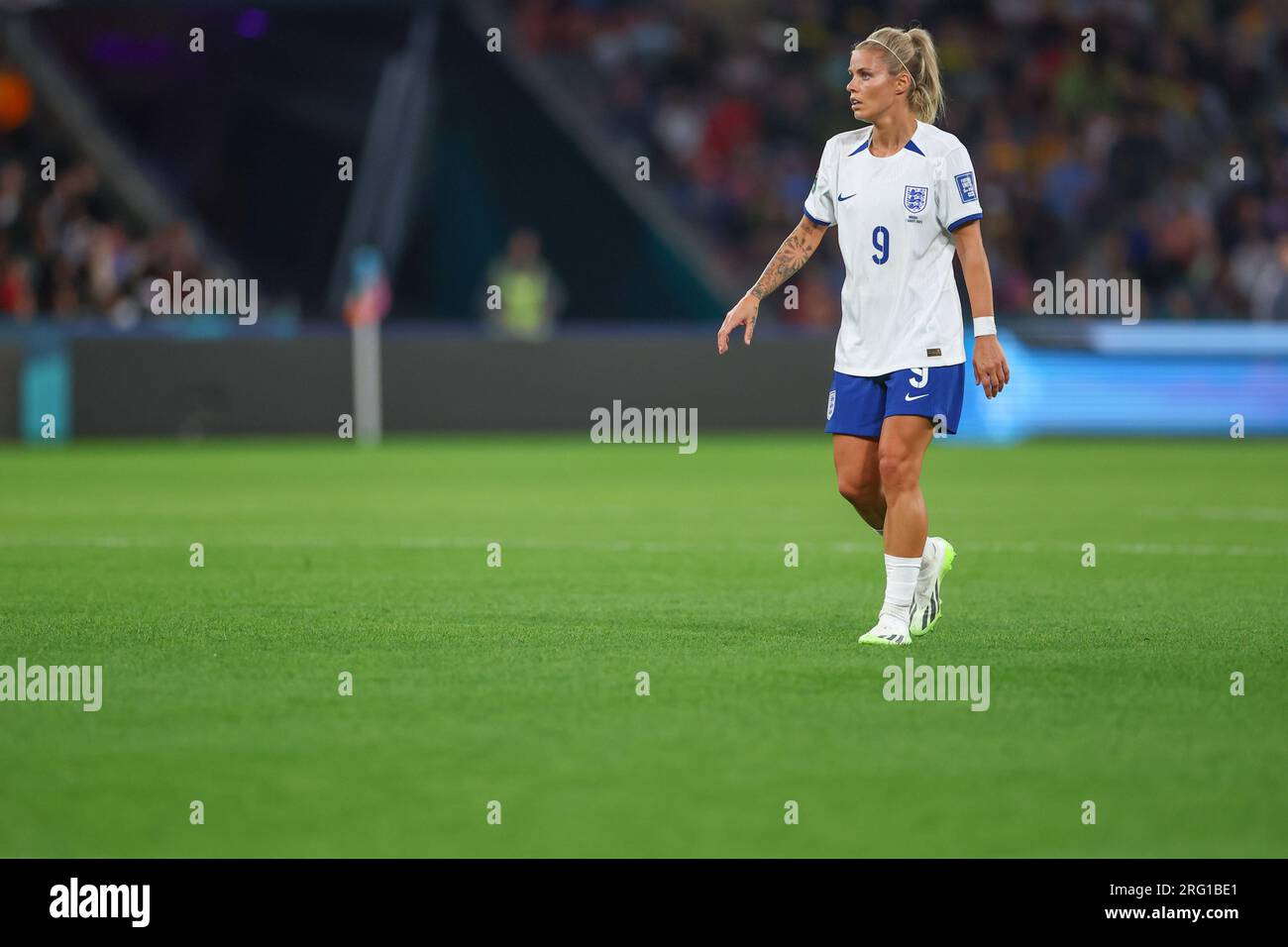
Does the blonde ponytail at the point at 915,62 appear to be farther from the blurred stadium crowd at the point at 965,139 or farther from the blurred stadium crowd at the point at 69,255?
the blurred stadium crowd at the point at 965,139

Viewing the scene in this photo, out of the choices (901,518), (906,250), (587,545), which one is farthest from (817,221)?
(587,545)

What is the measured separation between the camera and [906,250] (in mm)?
7793

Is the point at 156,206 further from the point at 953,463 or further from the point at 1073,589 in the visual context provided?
the point at 1073,589

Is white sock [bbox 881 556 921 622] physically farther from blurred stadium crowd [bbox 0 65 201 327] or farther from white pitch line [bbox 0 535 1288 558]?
blurred stadium crowd [bbox 0 65 201 327]

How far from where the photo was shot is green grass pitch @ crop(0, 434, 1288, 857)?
16.3ft

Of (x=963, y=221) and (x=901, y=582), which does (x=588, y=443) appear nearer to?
(x=901, y=582)

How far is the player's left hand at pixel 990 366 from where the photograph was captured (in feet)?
25.0

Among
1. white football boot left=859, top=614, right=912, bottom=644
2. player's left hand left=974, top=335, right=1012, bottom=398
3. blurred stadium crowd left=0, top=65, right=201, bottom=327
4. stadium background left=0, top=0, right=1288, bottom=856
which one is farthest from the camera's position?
blurred stadium crowd left=0, top=65, right=201, bottom=327

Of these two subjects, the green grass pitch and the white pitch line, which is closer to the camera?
the green grass pitch

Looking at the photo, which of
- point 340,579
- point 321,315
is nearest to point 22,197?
point 321,315

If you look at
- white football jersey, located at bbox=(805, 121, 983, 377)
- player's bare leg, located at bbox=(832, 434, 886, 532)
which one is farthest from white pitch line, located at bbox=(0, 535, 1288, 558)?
white football jersey, located at bbox=(805, 121, 983, 377)

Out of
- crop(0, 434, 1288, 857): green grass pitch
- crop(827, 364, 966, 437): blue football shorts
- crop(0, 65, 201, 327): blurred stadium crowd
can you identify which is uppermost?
crop(0, 65, 201, 327): blurred stadium crowd

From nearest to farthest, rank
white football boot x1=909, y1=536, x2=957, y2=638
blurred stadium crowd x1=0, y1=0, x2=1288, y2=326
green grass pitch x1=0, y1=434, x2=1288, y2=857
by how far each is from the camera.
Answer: green grass pitch x1=0, y1=434, x2=1288, y2=857, white football boot x1=909, y1=536, x2=957, y2=638, blurred stadium crowd x1=0, y1=0, x2=1288, y2=326
